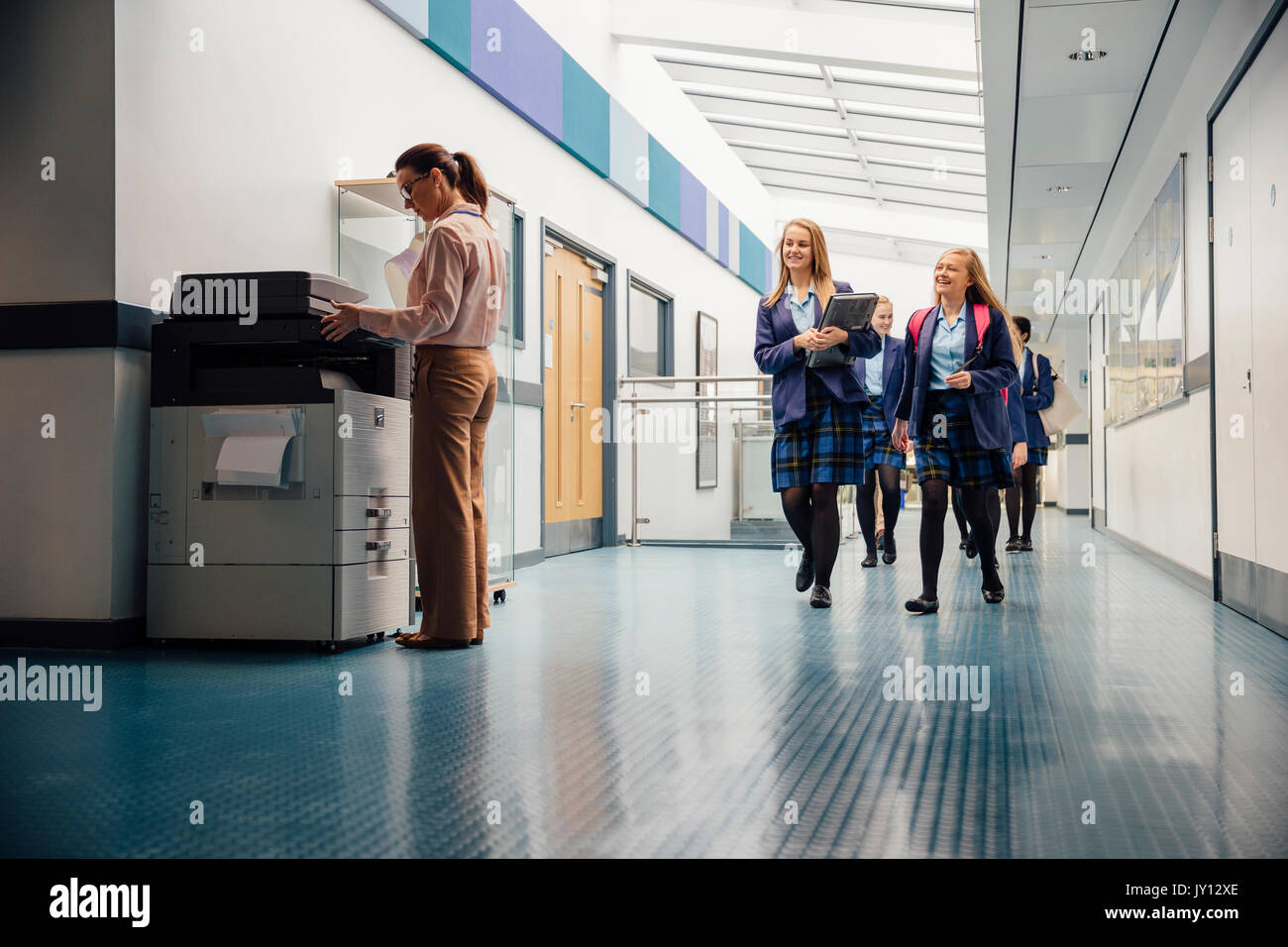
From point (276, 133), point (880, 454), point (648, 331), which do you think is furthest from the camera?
point (648, 331)

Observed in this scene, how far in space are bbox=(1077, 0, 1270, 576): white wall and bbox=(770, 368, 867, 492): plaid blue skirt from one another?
1.59m

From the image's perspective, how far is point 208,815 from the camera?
164cm

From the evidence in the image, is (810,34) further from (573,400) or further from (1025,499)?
(1025,499)

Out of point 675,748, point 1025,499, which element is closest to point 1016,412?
point 1025,499

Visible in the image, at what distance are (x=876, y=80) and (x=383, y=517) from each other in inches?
290

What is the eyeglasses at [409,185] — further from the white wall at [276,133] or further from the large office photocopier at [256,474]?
the white wall at [276,133]

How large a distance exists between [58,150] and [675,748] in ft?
8.45

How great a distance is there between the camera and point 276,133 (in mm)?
3949

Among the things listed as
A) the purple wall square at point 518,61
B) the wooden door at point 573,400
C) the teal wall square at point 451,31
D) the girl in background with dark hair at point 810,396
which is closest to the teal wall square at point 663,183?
the wooden door at point 573,400

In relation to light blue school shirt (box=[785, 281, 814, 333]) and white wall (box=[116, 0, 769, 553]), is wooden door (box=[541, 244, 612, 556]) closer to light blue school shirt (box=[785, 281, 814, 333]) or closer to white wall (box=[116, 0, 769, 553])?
white wall (box=[116, 0, 769, 553])

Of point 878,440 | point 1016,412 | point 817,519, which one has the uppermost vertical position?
point 1016,412

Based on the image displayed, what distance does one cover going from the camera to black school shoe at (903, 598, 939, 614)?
13.2 feet

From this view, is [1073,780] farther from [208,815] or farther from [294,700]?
[294,700]
